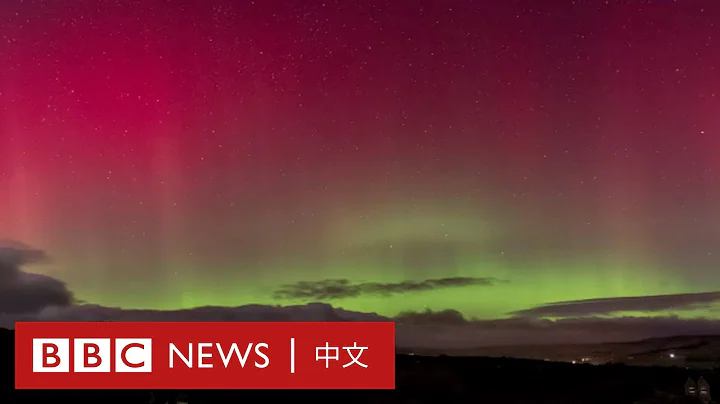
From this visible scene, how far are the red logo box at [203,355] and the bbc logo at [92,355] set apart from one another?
0.02 meters

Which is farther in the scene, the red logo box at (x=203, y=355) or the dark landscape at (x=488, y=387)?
the dark landscape at (x=488, y=387)

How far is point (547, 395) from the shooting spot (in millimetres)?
23375

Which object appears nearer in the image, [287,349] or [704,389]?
[287,349]

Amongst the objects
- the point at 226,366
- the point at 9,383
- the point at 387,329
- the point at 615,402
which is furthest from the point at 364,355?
the point at 9,383

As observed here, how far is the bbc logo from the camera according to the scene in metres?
14.5

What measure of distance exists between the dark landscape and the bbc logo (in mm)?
3540

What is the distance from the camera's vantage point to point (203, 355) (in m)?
15.1

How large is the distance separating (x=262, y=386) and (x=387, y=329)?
2.72m

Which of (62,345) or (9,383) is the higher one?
(62,345)

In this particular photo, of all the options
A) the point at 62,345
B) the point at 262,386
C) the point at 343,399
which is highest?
the point at 62,345

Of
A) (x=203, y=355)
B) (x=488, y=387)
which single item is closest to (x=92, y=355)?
(x=203, y=355)

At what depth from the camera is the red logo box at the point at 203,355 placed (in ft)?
47.3

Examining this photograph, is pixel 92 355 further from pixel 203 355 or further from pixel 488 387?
pixel 488 387

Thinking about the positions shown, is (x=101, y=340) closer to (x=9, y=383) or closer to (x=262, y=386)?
(x=262, y=386)
